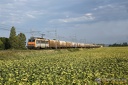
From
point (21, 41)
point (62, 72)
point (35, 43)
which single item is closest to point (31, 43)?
point (35, 43)

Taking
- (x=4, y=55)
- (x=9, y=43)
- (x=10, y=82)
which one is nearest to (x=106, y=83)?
(x=10, y=82)

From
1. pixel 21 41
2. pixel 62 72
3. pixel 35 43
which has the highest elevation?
pixel 21 41

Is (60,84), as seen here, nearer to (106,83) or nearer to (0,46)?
(106,83)

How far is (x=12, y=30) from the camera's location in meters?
75.4

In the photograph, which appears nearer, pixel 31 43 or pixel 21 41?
pixel 31 43

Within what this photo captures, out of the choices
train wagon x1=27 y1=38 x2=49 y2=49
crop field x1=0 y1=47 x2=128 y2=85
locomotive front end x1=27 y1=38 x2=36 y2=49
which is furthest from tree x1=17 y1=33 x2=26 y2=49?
crop field x1=0 y1=47 x2=128 y2=85

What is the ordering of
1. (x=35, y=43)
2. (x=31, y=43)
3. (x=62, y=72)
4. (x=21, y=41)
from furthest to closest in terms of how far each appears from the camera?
(x=21, y=41) → (x=31, y=43) → (x=35, y=43) → (x=62, y=72)

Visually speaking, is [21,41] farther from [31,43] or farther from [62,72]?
[62,72]

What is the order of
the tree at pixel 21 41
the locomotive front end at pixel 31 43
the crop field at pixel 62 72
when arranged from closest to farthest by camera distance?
the crop field at pixel 62 72, the locomotive front end at pixel 31 43, the tree at pixel 21 41

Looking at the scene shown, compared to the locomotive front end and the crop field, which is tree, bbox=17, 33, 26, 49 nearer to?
the locomotive front end

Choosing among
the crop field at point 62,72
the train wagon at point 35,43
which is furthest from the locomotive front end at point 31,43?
the crop field at point 62,72

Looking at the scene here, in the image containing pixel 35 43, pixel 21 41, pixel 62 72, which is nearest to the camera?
pixel 62 72

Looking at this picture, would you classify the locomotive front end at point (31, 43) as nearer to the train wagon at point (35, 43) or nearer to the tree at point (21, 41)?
the train wagon at point (35, 43)

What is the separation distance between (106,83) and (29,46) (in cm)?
5024
